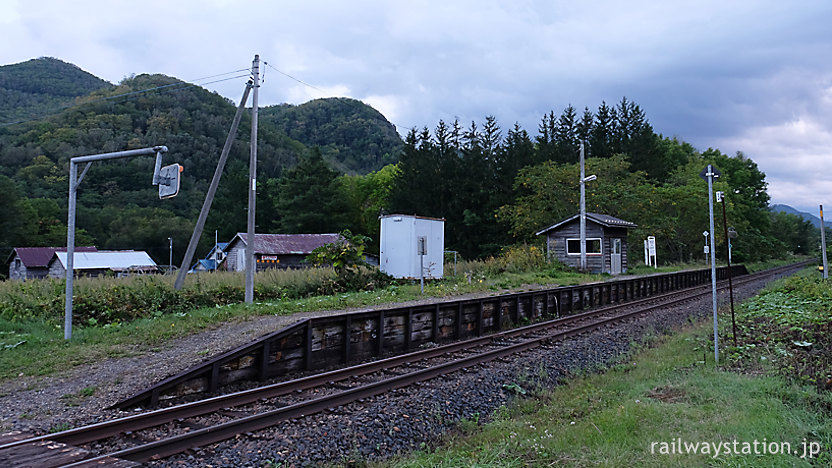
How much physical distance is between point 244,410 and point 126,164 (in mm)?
84961

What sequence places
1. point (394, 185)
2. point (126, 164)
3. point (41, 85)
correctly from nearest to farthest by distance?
point (394, 185) < point (126, 164) < point (41, 85)

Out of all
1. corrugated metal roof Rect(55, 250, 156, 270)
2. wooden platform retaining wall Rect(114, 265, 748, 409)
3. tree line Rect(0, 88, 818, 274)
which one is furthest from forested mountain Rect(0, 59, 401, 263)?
wooden platform retaining wall Rect(114, 265, 748, 409)

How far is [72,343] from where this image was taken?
9375 millimetres

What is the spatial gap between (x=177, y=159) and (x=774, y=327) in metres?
81.0

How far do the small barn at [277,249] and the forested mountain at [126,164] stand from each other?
1993 cm

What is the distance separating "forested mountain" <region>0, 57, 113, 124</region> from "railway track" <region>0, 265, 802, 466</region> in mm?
76822

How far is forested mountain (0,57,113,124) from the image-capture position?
77.3 meters

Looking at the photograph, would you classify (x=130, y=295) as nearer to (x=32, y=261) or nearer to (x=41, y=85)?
(x=32, y=261)

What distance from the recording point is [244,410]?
253 inches

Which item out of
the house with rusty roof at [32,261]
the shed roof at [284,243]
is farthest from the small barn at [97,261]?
the shed roof at [284,243]

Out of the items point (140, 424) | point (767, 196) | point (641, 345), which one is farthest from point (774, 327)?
point (767, 196)

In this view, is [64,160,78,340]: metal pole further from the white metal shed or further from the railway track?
the white metal shed

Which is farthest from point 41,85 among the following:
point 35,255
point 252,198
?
point 252,198

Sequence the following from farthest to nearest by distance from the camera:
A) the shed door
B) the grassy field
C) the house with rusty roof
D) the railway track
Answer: the house with rusty roof, the shed door, the railway track, the grassy field
